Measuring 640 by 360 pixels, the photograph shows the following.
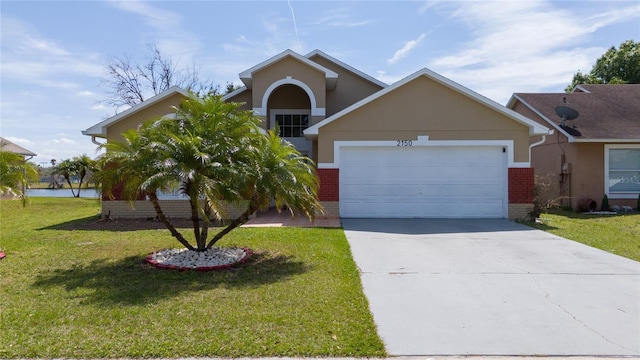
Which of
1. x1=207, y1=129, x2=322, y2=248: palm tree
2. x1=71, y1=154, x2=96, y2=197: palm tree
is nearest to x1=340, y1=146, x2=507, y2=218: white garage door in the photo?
x1=207, y1=129, x2=322, y2=248: palm tree

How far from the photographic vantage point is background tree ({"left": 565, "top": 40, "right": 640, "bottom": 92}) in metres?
36.5

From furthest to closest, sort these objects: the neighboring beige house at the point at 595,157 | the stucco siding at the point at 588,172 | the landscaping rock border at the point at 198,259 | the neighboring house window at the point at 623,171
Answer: the neighboring house window at the point at 623,171, the stucco siding at the point at 588,172, the neighboring beige house at the point at 595,157, the landscaping rock border at the point at 198,259

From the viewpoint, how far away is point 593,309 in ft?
18.3

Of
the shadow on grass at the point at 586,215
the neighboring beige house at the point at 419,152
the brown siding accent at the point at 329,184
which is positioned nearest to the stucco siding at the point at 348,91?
the neighboring beige house at the point at 419,152

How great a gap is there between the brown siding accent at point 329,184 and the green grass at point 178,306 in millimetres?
4558

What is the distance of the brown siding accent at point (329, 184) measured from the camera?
13992 mm

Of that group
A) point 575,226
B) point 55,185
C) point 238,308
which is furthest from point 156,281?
point 55,185

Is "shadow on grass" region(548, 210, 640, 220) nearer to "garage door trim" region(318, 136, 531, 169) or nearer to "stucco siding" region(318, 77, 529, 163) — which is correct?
"garage door trim" region(318, 136, 531, 169)

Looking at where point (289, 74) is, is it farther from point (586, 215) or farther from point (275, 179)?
point (586, 215)

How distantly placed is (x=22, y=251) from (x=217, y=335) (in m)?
7.02

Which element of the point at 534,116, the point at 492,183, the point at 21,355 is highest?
the point at 534,116

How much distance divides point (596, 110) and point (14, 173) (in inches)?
834

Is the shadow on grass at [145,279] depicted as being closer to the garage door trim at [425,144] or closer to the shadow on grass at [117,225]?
the shadow on grass at [117,225]

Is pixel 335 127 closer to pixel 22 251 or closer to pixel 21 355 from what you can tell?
pixel 22 251
